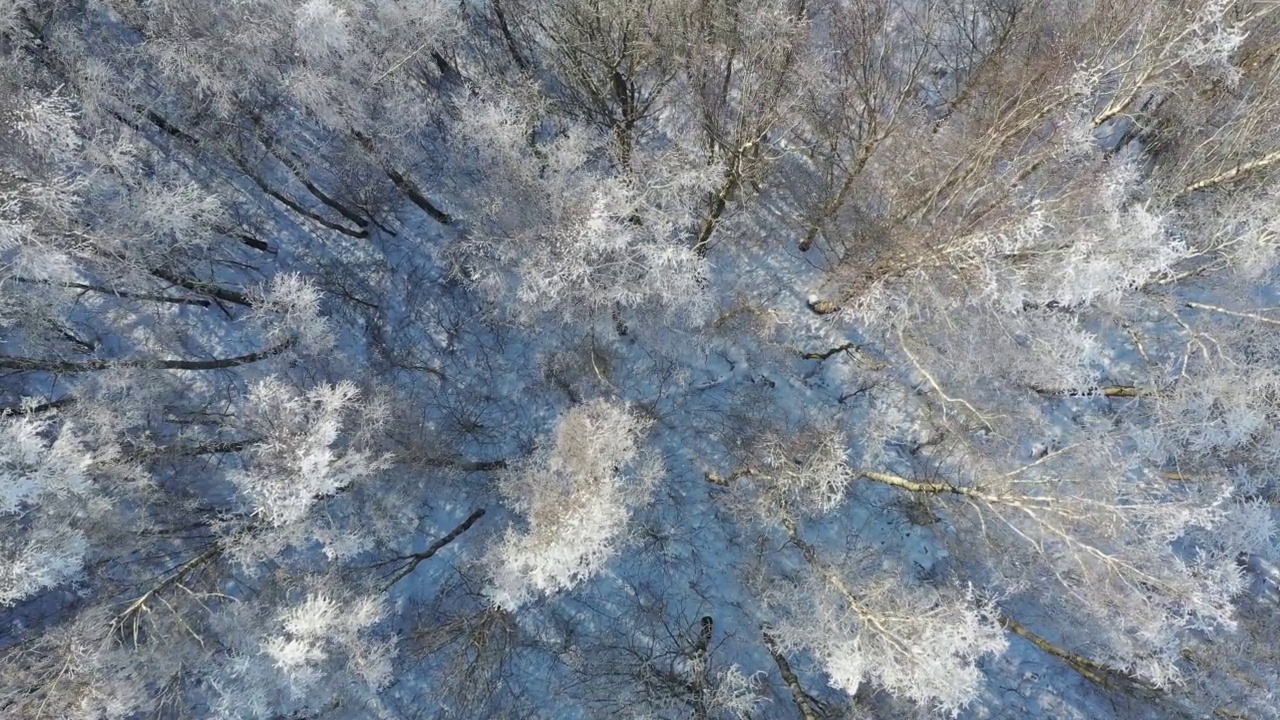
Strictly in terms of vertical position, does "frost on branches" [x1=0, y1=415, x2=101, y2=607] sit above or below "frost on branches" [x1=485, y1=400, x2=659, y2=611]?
above

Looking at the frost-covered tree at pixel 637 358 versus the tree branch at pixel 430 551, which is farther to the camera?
the tree branch at pixel 430 551

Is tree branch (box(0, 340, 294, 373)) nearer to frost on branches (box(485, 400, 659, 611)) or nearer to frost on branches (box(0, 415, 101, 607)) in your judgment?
frost on branches (box(0, 415, 101, 607))

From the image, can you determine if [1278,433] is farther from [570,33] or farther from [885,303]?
[570,33]

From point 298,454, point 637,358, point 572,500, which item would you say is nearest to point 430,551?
point 298,454

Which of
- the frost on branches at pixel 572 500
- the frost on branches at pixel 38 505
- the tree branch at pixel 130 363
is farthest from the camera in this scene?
the tree branch at pixel 130 363

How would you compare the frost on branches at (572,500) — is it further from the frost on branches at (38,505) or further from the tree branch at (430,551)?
the frost on branches at (38,505)

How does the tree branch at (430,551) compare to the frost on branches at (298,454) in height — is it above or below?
below

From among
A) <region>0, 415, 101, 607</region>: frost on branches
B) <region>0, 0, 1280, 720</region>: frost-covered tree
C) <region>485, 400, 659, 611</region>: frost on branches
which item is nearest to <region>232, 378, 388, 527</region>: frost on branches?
<region>0, 0, 1280, 720</region>: frost-covered tree

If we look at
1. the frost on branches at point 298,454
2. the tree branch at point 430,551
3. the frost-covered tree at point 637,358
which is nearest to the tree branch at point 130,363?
the frost-covered tree at point 637,358
